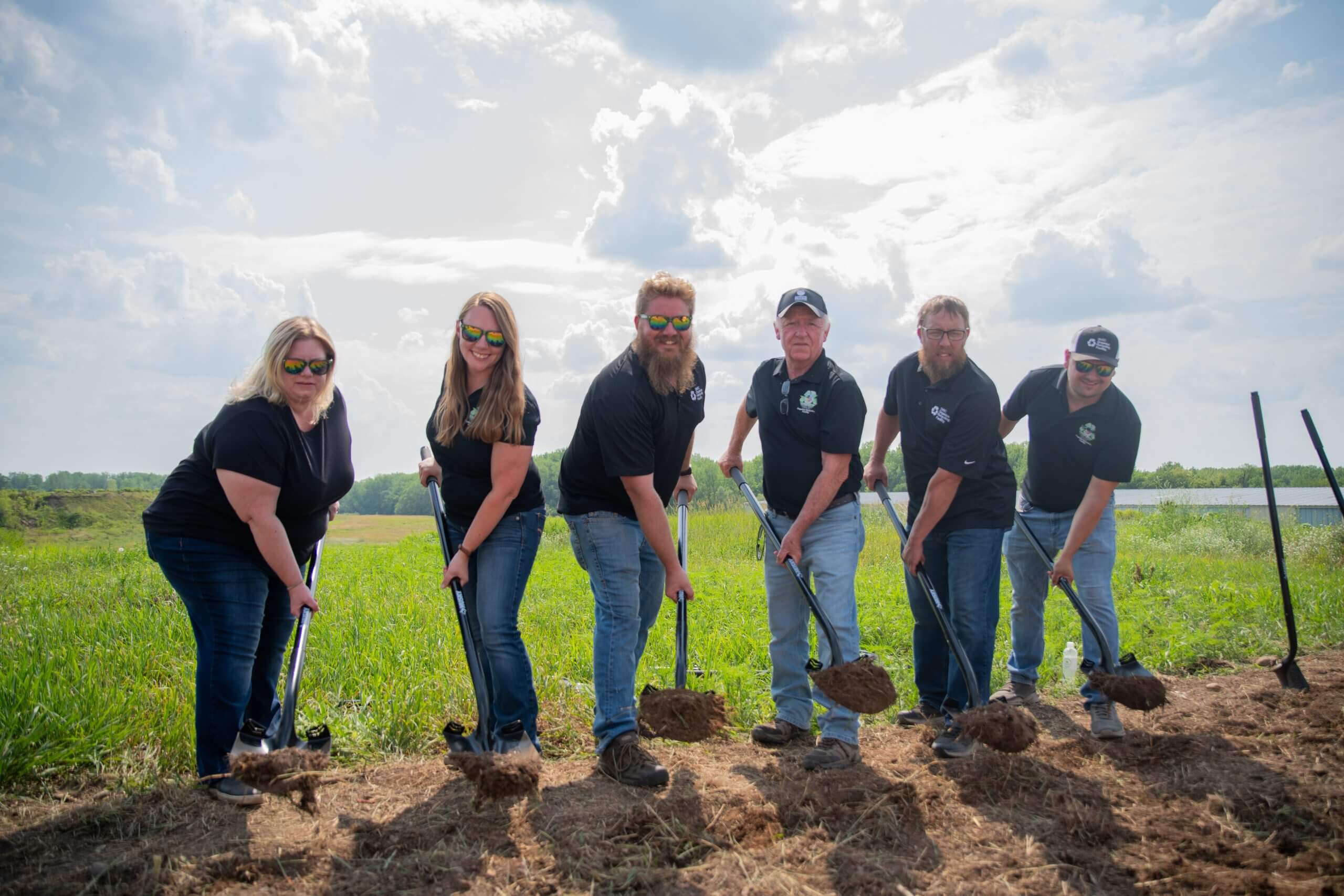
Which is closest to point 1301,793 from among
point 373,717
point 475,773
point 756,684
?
point 756,684

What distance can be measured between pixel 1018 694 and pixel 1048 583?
28.8 inches

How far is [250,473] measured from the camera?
3355 millimetres

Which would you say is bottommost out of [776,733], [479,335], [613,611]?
[776,733]

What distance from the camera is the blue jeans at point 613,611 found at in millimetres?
3801

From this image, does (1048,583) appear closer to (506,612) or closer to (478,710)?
(506,612)

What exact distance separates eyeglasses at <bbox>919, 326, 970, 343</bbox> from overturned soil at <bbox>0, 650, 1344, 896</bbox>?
2.07 meters

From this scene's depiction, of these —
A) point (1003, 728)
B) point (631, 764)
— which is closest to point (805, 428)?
point (1003, 728)

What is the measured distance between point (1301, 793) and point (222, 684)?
4513 millimetres

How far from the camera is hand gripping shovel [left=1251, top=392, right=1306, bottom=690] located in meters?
5.44

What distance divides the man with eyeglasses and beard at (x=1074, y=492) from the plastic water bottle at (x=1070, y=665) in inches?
25.5

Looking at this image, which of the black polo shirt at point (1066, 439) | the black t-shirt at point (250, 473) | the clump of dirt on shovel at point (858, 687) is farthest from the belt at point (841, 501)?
the black t-shirt at point (250, 473)

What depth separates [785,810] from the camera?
3.34 meters

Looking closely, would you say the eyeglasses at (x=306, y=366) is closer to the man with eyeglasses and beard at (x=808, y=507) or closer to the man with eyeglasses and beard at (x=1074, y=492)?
the man with eyeglasses and beard at (x=808, y=507)

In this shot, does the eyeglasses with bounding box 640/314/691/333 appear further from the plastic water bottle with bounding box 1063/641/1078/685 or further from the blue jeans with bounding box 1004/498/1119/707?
the plastic water bottle with bounding box 1063/641/1078/685
